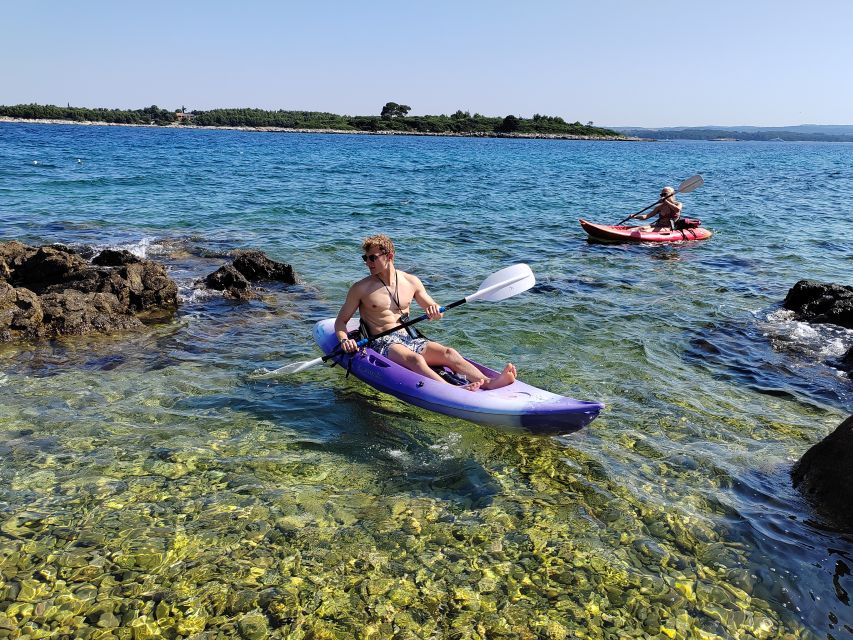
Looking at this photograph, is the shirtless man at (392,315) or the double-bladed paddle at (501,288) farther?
the double-bladed paddle at (501,288)

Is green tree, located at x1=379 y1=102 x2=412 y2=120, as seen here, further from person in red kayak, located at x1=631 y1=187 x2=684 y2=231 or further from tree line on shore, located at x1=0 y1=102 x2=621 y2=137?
person in red kayak, located at x1=631 y1=187 x2=684 y2=231

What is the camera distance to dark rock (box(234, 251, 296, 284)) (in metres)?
11.0


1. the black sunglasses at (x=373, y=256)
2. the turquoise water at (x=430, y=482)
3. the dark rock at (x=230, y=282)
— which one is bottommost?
the turquoise water at (x=430, y=482)

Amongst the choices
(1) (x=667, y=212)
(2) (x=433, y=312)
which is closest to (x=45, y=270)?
(2) (x=433, y=312)

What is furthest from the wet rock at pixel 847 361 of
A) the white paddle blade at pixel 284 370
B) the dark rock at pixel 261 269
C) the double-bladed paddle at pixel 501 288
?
the dark rock at pixel 261 269

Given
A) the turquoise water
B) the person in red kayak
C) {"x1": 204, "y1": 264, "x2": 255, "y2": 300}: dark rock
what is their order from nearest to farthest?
the turquoise water → {"x1": 204, "y1": 264, "x2": 255, "y2": 300}: dark rock → the person in red kayak

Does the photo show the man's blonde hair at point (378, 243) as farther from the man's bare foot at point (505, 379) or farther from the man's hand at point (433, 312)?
the man's bare foot at point (505, 379)

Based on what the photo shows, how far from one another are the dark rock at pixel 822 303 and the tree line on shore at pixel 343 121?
125 m

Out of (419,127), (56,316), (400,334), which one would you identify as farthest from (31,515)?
(419,127)

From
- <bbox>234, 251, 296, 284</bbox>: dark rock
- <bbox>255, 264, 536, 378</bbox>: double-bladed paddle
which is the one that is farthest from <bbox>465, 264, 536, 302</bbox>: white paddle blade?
<bbox>234, 251, 296, 284</bbox>: dark rock

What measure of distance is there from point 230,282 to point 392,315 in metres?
4.63

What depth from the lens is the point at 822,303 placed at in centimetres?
957

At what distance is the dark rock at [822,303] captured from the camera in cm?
921

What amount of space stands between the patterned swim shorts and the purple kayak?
0.07 m
